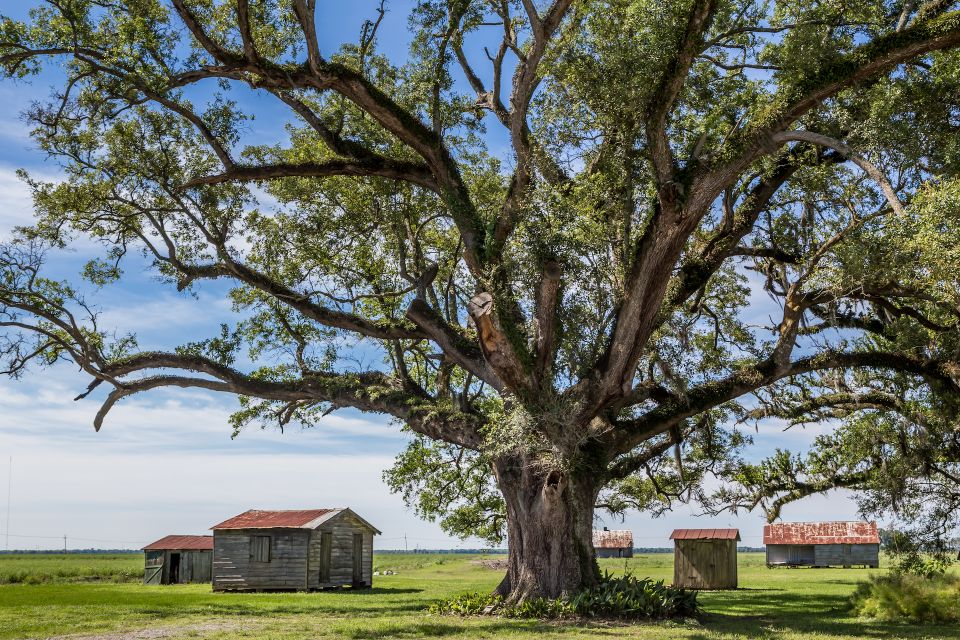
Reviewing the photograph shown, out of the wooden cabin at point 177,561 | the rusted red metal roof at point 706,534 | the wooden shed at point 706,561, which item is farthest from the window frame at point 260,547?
the rusted red metal roof at point 706,534

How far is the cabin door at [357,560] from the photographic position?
35844 millimetres

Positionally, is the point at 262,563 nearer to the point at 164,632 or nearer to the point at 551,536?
the point at 164,632

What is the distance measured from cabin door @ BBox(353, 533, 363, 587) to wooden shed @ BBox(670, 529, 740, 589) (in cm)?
1434

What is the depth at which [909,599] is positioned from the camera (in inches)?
691

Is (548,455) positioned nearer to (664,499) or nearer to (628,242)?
(628,242)

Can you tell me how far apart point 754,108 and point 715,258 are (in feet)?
11.6

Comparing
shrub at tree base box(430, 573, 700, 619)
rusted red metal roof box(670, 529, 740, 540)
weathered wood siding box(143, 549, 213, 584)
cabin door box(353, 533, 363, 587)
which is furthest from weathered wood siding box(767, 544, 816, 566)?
shrub at tree base box(430, 573, 700, 619)

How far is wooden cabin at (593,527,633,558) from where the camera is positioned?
64694 mm

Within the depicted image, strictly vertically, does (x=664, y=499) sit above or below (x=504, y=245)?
below

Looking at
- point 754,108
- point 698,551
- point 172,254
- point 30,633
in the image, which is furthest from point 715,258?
point 698,551

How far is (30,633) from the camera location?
15.1 metres

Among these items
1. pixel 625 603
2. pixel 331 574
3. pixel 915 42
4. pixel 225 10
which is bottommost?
pixel 331 574

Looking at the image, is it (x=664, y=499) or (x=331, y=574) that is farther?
(x=331, y=574)

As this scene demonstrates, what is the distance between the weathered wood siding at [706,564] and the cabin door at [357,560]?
14.4 metres
